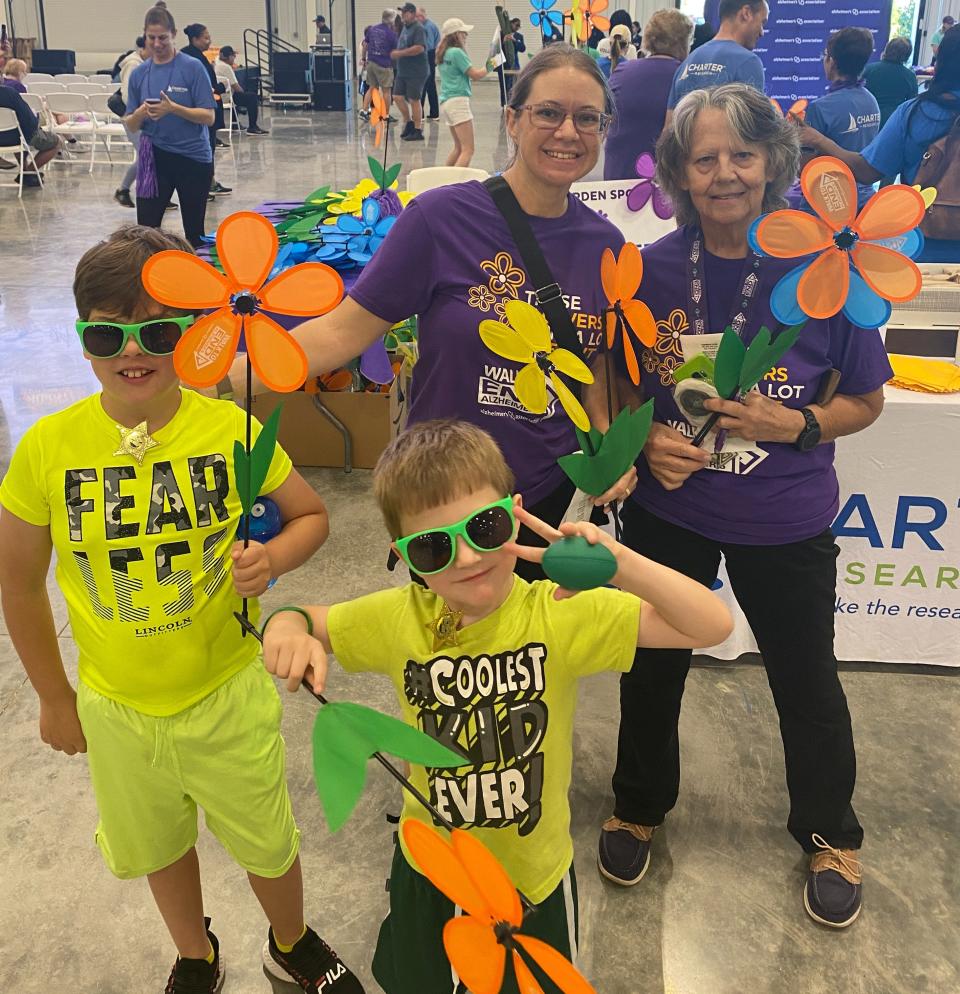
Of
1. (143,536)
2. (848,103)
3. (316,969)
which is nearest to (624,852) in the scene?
(316,969)

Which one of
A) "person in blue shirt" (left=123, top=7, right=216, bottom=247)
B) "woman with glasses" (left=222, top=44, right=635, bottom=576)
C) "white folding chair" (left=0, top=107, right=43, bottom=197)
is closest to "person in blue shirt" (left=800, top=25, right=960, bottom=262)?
"woman with glasses" (left=222, top=44, right=635, bottom=576)

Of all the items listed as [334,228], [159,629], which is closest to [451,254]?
[159,629]

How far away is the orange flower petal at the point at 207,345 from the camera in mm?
1031

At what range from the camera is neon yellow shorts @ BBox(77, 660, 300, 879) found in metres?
1.30

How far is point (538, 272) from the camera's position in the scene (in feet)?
4.92

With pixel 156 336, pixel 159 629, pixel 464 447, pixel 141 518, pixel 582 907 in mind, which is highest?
pixel 156 336

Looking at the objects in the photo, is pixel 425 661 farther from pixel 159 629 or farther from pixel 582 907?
pixel 582 907

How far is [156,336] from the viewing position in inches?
44.3

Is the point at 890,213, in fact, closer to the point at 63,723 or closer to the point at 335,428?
the point at 63,723

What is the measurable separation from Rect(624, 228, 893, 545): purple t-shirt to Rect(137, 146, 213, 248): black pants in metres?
4.16

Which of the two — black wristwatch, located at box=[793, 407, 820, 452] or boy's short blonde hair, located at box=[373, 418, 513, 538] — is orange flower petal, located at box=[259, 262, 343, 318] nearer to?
boy's short blonde hair, located at box=[373, 418, 513, 538]

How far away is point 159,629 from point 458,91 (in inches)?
286

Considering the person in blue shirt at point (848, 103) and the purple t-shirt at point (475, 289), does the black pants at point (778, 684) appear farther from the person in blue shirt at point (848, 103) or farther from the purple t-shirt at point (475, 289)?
the person in blue shirt at point (848, 103)

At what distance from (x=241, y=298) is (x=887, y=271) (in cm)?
88
